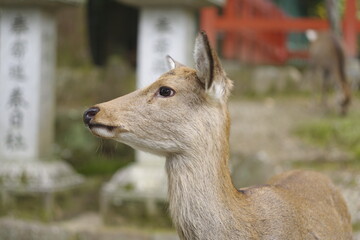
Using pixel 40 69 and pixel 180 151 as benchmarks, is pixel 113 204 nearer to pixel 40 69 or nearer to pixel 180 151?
pixel 40 69

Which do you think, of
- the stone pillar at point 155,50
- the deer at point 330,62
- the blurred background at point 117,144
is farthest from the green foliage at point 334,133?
the stone pillar at point 155,50

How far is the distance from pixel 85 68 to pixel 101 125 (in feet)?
28.3

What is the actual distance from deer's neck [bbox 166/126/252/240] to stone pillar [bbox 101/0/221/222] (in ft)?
11.9

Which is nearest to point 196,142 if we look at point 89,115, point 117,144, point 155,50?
point 89,115

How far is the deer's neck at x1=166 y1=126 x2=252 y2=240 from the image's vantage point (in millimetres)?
2779

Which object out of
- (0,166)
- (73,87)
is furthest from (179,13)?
(73,87)

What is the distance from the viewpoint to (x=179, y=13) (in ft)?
21.8

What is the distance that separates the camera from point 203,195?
111 inches

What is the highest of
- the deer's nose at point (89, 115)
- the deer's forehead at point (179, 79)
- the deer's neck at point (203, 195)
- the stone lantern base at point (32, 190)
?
the deer's forehead at point (179, 79)

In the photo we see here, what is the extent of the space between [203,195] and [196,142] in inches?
9.6

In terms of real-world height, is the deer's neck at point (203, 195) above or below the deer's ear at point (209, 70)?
below

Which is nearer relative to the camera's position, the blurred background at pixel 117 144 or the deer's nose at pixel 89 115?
the deer's nose at pixel 89 115

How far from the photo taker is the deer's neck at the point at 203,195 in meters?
2.78

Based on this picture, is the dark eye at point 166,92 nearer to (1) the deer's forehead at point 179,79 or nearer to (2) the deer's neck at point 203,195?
(1) the deer's forehead at point 179,79
